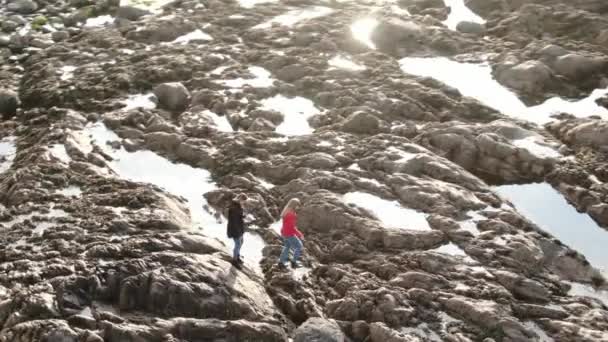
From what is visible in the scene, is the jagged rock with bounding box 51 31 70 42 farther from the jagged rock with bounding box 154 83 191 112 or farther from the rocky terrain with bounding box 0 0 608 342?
the jagged rock with bounding box 154 83 191 112

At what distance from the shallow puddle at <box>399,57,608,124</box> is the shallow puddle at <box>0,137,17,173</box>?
65.6 ft

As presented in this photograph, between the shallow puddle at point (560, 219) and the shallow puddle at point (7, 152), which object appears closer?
the shallow puddle at point (560, 219)

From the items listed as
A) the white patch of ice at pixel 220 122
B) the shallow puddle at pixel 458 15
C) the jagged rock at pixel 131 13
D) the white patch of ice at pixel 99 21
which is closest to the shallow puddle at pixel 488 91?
the shallow puddle at pixel 458 15

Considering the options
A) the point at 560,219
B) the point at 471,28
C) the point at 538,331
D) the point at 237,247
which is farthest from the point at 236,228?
the point at 471,28

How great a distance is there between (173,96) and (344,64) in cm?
963

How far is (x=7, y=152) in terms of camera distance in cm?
2514

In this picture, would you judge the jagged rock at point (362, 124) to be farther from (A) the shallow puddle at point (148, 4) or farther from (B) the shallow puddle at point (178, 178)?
(A) the shallow puddle at point (148, 4)

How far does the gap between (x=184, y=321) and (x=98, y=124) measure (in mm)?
15170

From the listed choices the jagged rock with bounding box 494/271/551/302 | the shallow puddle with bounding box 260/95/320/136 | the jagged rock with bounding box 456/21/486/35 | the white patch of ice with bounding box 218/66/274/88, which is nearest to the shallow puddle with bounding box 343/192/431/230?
the jagged rock with bounding box 494/271/551/302

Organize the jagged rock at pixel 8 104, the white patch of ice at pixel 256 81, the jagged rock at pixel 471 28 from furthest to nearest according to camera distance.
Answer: the jagged rock at pixel 471 28 → the white patch of ice at pixel 256 81 → the jagged rock at pixel 8 104

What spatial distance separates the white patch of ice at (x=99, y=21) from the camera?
38844 millimetres

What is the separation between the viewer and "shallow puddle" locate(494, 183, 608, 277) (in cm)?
1917

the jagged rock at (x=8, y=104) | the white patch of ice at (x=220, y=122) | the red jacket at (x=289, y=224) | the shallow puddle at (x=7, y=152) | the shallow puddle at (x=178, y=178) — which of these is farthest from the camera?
the jagged rock at (x=8, y=104)

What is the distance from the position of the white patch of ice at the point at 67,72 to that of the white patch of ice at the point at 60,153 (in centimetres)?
849
